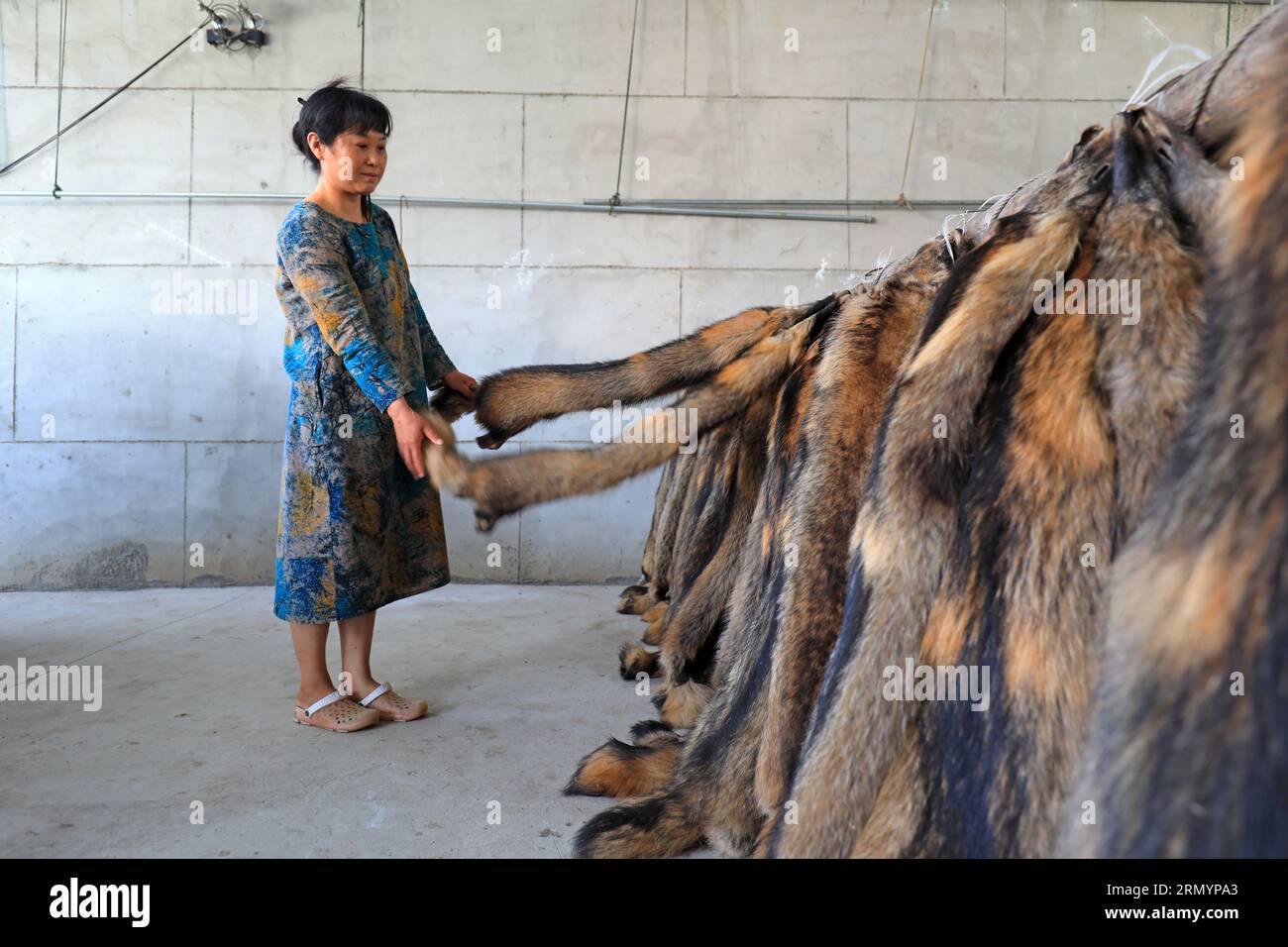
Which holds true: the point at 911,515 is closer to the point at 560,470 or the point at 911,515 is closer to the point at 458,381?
the point at 560,470

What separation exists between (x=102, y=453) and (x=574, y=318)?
8.93 ft

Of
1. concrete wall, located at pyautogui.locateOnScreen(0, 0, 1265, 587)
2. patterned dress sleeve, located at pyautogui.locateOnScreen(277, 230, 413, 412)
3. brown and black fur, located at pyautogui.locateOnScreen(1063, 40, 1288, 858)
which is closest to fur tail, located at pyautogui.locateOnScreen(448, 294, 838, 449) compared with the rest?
patterned dress sleeve, located at pyautogui.locateOnScreen(277, 230, 413, 412)

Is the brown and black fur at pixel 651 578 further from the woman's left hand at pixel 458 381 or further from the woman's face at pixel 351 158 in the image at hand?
the woman's face at pixel 351 158

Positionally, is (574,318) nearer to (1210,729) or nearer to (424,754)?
(424,754)

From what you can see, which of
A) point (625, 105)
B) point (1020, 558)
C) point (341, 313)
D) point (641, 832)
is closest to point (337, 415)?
point (341, 313)

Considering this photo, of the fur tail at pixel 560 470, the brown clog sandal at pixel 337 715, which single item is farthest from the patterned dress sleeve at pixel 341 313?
the brown clog sandal at pixel 337 715

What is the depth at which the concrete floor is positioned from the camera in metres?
1.81

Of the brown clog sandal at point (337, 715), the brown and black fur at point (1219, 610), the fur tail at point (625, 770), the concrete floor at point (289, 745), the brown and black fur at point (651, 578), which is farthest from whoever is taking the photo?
the brown and black fur at point (651, 578)

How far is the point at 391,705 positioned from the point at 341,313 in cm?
110

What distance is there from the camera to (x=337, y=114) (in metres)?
2.31

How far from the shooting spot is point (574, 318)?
5.10m

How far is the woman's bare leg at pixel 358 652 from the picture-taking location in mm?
2547

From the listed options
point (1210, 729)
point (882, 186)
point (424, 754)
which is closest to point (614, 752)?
point (424, 754)

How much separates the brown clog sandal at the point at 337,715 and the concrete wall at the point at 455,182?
8.35 feet
